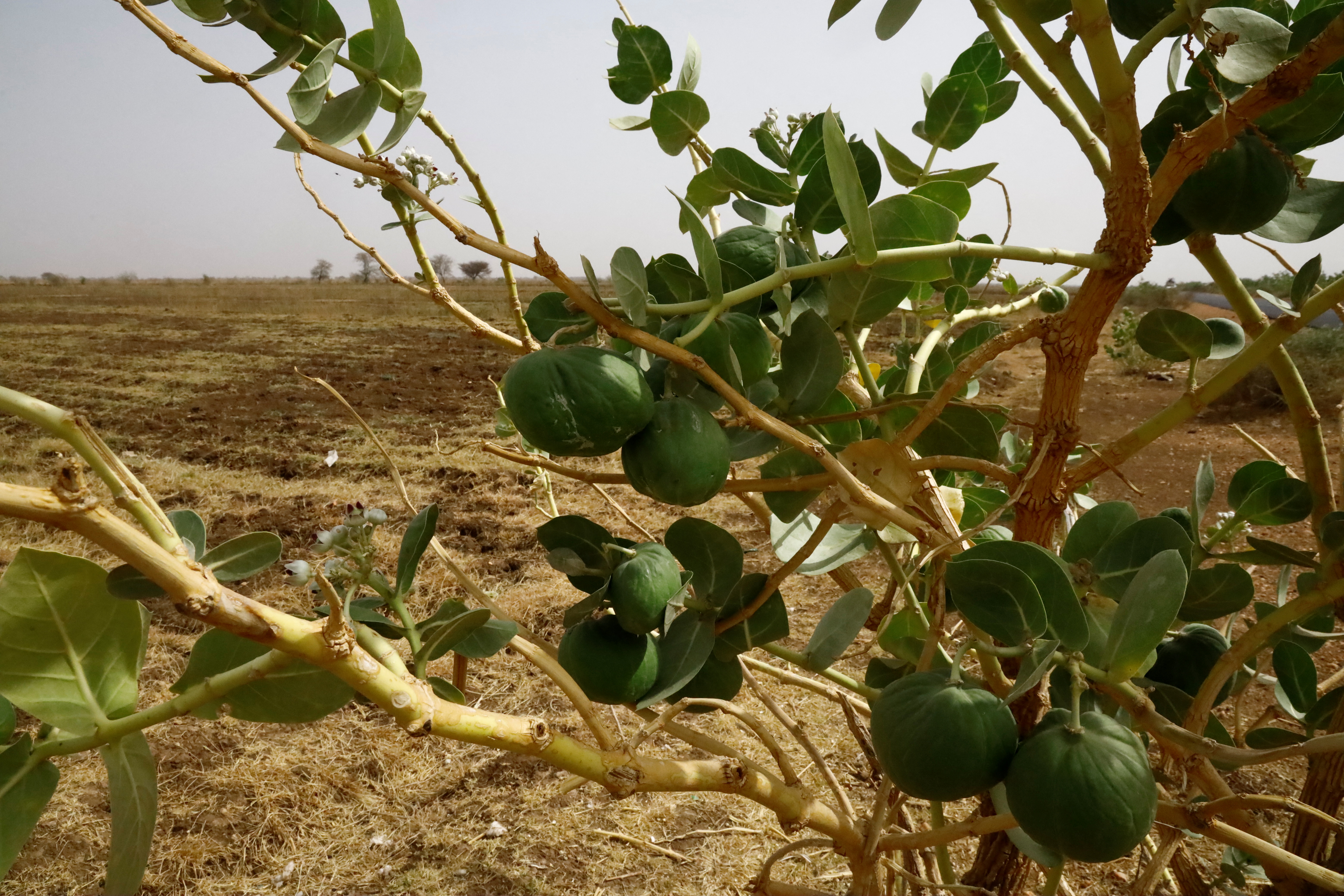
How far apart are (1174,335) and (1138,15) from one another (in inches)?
11.3

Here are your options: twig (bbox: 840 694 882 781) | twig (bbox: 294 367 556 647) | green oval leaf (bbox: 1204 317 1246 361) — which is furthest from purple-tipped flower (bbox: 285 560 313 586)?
green oval leaf (bbox: 1204 317 1246 361)

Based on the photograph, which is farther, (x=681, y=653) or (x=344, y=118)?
(x=681, y=653)

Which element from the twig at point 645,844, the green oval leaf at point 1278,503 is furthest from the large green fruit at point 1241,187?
the twig at point 645,844

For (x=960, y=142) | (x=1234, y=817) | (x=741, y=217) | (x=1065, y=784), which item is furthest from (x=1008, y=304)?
(x=1065, y=784)

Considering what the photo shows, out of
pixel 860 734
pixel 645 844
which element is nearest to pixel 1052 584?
pixel 860 734

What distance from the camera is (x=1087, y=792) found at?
1.54 feet

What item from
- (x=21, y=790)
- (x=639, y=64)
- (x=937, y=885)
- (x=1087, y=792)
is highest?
(x=639, y=64)

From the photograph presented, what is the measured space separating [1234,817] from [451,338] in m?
21.9

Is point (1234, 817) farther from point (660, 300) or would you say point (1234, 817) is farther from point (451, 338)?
point (451, 338)

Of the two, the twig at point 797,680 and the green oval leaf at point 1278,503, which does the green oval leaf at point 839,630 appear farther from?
the green oval leaf at point 1278,503

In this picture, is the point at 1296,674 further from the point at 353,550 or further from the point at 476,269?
the point at 476,269

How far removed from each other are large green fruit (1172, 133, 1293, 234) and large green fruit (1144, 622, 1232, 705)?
0.41m

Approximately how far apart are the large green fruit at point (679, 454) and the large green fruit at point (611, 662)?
Answer: 0.48 feet

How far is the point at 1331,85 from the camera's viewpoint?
571mm
